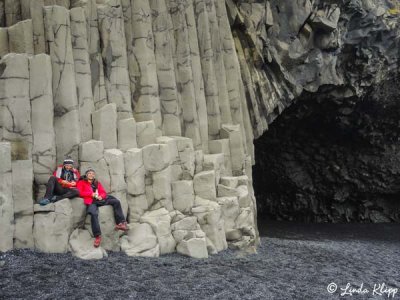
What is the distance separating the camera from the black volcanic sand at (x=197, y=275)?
7.05 meters

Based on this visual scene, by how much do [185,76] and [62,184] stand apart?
216 inches

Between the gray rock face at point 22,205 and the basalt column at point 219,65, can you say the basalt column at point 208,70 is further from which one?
the gray rock face at point 22,205

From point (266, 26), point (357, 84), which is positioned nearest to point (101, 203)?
point (266, 26)

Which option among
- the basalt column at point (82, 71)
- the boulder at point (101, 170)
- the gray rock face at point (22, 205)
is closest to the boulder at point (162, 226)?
the boulder at point (101, 170)

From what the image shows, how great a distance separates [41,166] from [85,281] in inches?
114

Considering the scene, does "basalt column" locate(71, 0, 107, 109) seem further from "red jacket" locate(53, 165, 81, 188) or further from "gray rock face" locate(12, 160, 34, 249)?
"gray rock face" locate(12, 160, 34, 249)

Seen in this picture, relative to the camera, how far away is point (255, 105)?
1692 centimetres

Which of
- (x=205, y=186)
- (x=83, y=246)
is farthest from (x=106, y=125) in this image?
(x=205, y=186)

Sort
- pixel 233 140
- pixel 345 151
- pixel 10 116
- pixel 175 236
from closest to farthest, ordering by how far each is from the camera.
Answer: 1. pixel 10 116
2. pixel 175 236
3. pixel 233 140
4. pixel 345 151

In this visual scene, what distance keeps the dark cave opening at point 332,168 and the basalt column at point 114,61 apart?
13.5 metres

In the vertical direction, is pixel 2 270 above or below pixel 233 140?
below

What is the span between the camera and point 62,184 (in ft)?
29.6

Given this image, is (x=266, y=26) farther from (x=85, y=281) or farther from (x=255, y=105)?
(x=85, y=281)

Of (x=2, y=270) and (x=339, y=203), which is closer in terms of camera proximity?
(x=2, y=270)
